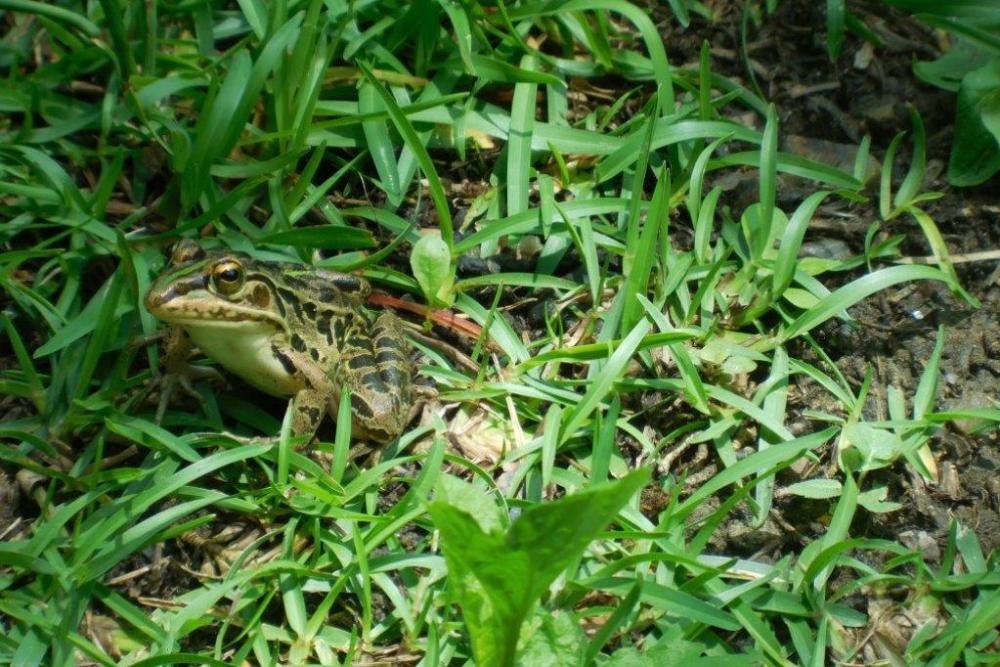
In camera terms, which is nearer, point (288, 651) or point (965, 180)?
point (288, 651)

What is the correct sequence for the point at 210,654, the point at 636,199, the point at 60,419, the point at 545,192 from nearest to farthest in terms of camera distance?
the point at 210,654 < the point at 60,419 < the point at 636,199 < the point at 545,192

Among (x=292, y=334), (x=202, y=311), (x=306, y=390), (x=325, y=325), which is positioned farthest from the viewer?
(x=325, y=325)

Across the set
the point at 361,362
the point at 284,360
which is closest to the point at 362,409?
the point at 361,362

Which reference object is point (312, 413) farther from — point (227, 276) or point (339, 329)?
point (227, 276)

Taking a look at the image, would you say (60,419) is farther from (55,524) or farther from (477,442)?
(477,442)

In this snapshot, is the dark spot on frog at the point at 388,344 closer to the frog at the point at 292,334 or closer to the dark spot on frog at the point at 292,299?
the frog at the point at 292,334

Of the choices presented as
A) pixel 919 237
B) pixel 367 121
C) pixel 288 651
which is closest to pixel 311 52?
pixel 367 121

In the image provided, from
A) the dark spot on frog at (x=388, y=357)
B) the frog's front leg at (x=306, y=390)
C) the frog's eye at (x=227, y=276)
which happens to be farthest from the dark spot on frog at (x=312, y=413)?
A: the frog's eye at (x=227, y=276)

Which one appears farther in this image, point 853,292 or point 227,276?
point 853,292
